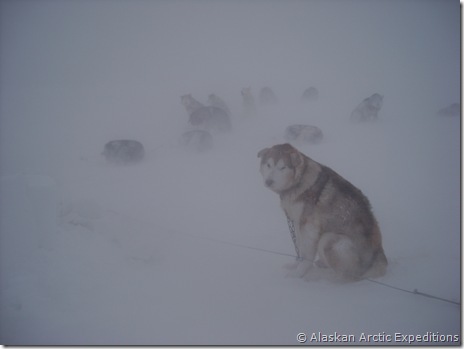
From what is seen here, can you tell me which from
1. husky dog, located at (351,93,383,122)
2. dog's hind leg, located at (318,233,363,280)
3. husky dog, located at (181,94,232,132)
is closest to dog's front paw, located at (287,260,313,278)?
dog's hind leg, located at (318,233,363,280)

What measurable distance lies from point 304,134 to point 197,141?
357 centimetres

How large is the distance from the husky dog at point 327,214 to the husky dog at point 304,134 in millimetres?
5993

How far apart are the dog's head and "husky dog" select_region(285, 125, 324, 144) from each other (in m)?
6.11

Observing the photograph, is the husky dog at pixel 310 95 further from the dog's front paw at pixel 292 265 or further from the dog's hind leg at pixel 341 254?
the dog's hind leg at pixel 341 254

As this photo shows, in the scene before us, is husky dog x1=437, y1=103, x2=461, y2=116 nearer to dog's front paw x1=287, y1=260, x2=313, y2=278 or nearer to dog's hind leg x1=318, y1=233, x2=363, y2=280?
dog's hind leg x1=318, y1=233, x2=363, y2=280

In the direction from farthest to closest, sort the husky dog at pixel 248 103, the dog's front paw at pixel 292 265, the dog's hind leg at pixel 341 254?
the husky dog at pixel 248 103 → the dog's front paw at pixel 292 265 → the dog's hind leg at pixel 341 254

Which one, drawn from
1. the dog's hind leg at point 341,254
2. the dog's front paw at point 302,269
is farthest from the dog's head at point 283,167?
the dog's front paw at point 302,269

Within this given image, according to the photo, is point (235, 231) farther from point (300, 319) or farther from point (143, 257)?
point (300, 319)

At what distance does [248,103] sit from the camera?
40.6 feet

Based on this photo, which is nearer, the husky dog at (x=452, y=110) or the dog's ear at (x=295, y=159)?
the dog's ear at (x=295, y=159)

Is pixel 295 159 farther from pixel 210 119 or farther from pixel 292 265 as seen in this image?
pixel 210 119

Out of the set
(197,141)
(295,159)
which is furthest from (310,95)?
(295,159)

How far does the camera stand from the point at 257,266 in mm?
4219

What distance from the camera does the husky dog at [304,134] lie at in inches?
365
